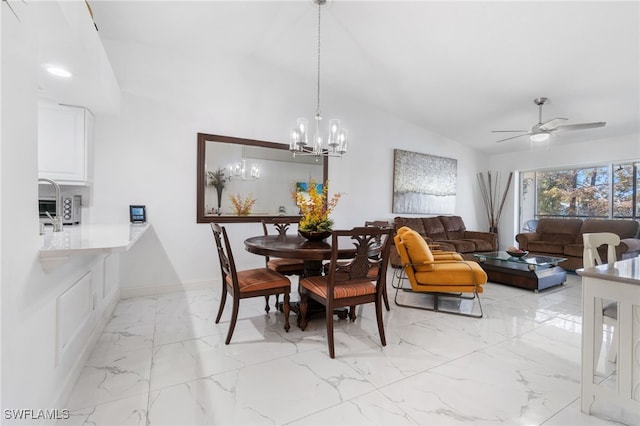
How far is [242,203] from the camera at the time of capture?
158 inches

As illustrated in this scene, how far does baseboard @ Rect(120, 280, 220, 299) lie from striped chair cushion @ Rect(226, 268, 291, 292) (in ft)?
5.03

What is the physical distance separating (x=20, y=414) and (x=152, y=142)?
297 centimetres

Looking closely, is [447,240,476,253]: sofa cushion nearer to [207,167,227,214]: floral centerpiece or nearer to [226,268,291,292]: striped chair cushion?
[226,268,291,292]: striped chair cushion

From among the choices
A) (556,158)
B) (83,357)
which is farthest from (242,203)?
(556,158)

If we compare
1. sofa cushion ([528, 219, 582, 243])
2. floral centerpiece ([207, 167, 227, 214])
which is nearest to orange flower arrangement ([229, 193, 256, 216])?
floral centerpiece ([207, 167, 227, 214])

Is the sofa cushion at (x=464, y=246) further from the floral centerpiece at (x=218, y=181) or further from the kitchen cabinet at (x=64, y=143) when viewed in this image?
the kitchen cabinet at (x=64, y=143)

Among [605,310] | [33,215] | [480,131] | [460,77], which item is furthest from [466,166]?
[33,215]

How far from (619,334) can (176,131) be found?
13.8 ft

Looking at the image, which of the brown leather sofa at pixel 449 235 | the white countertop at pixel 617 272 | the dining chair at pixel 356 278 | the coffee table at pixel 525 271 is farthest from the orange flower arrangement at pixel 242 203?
the white countertop at pixel 617 272

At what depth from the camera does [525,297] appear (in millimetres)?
3543

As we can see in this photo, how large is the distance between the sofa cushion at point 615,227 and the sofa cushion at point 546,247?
504mm

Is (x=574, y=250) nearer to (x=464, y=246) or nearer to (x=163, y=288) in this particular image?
(x=464, y=246)

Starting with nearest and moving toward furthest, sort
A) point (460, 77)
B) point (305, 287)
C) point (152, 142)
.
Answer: point (305, 287), point (152, 142), point (460, 77)

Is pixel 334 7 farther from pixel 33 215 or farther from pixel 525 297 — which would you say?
pixel 525 297
